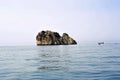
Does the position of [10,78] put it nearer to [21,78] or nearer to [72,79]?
[21,78]

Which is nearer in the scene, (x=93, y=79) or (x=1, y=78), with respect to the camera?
(x=93, y=79)

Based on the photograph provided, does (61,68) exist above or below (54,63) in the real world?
below

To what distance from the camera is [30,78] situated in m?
25.1

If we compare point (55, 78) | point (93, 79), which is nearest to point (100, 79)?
point (93, 79)

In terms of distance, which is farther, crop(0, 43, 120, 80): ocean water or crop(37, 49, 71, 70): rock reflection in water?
crop(37, 49, 71, 70): rock reflection in water

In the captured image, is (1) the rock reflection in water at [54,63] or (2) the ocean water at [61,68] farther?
(1) the rock reflection in water at [54,63]

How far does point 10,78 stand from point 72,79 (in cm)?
665

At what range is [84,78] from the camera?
80.3ft

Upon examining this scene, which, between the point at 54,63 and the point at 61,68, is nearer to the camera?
the point at 61,68

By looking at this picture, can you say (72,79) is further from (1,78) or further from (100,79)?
(1,78)

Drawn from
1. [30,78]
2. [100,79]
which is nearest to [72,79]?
[100,79]

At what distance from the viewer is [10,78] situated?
25.2 meters

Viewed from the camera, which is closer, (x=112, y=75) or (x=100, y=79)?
(x=100, y=79)

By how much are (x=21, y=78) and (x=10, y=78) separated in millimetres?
1234
